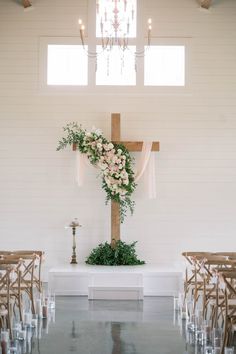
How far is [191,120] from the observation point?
12.6 m

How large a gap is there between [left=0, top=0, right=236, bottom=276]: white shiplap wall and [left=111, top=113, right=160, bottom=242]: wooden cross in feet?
1.23

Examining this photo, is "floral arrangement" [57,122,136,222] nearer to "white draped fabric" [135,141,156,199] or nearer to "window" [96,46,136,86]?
"white draped fabric" [135,141,156,199]

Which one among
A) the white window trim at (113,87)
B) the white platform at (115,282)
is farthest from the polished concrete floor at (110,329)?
the white window trim at (113,87)

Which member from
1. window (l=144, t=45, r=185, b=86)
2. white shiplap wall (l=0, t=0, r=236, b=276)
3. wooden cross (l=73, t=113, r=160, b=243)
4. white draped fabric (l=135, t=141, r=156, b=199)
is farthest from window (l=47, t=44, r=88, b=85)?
white draped fabric (l=135, t=141, r=156, b=199)

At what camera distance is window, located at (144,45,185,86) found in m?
12.7

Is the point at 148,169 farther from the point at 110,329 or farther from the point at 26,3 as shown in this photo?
the point at 110,329

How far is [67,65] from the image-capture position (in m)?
12.7

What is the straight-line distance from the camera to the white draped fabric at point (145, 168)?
12047mm

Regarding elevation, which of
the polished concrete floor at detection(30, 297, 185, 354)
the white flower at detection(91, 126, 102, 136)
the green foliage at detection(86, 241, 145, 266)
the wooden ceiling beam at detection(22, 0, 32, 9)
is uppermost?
the wooden ceiling beam at detection(22, 0, 32, 9)

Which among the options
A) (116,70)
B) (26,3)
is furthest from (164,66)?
(26,3)

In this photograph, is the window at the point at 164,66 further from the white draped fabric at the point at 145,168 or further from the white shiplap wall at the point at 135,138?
the white draped fabric at the point at 145,168

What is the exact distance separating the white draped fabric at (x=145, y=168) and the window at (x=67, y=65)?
157cm

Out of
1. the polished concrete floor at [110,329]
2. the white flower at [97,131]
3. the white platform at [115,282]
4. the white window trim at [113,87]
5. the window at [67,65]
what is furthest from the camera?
the window at [67,65]

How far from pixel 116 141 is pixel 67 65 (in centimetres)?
188
